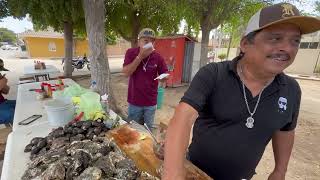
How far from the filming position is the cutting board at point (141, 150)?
149cm

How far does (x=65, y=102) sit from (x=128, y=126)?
101 cm

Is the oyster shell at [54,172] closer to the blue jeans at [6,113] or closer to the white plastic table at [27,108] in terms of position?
the white plastic table at [27,108]

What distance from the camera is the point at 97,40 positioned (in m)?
4.91

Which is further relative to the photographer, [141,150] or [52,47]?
[52,47]

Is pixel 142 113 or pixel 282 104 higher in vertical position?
pixel 282 104

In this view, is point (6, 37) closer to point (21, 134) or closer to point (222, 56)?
point (222, 56)

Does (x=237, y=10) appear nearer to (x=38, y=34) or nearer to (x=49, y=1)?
(x=49, y=1)

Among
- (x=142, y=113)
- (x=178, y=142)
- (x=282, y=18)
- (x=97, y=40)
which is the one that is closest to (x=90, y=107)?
(x=142, y=113)

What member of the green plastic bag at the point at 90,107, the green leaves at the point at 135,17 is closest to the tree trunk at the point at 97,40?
the green plastic bag at the point at 90,107

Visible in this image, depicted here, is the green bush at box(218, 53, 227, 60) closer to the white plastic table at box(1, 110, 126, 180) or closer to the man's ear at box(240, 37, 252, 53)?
the white plastic table at box(1, 110, 126, 180)

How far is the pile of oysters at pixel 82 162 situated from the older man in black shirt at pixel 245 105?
1.41ft

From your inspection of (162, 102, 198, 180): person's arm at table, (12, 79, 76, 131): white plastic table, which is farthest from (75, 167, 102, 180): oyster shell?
(12, 79, 76, 131): white plastic table

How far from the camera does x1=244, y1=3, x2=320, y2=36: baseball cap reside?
116 centimetres

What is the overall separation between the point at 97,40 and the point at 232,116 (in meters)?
4.13
